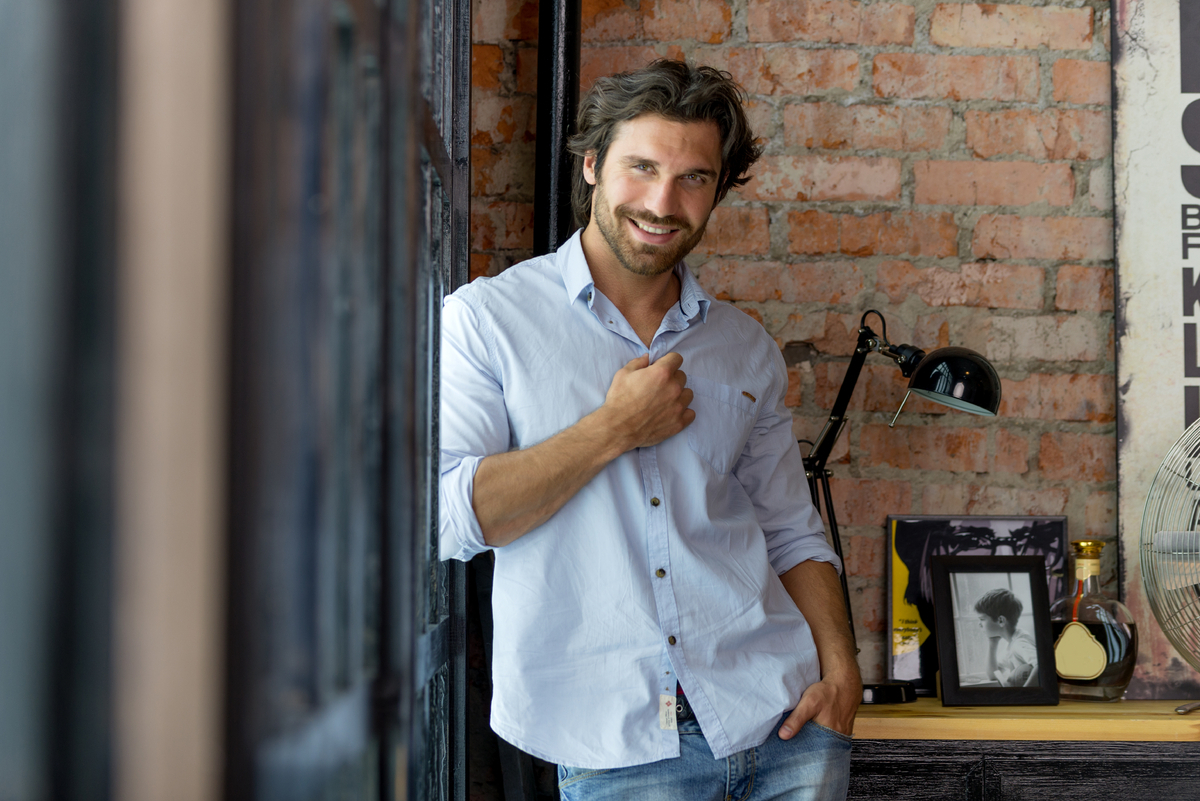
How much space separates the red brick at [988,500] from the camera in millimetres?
Result: 1825

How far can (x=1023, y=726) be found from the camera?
148 centimetres

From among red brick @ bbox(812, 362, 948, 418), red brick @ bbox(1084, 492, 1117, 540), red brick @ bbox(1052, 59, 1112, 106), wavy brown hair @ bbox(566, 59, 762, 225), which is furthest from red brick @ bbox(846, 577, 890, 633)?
red brick @ bbox(1052, 59, 1112, 106)

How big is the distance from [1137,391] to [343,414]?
1.97 meters

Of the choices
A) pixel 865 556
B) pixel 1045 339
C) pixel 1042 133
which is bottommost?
pixel 865 556

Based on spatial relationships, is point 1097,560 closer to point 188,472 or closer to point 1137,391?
point 1137,391

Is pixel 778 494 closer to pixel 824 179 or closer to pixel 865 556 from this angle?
pixel 865 556

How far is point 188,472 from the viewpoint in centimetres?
19

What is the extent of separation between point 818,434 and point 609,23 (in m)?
0.98

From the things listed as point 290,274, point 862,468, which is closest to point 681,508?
point 862,468

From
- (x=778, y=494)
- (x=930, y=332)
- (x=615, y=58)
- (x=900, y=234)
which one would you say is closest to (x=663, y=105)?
(x=615, y=58)

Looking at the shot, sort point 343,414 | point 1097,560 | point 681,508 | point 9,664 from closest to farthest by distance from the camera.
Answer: point 9,664
point 343,414
point 681,508
point 1097,560

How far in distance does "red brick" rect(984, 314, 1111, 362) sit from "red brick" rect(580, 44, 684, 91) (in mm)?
918

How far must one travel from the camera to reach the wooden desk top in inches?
57.8

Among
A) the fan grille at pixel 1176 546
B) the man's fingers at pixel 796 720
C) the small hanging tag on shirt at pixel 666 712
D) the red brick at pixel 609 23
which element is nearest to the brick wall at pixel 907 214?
the red brick at pixel 609 23
